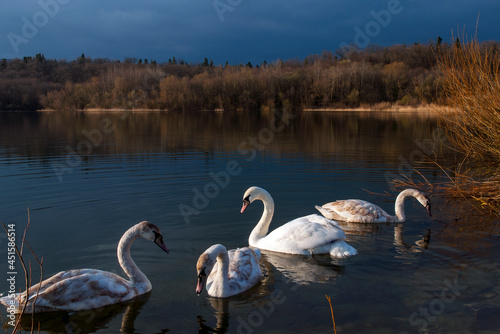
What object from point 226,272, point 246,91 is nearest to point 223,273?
point 226,272

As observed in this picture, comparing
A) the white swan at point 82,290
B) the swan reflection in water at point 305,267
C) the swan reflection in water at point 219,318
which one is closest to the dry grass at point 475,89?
the swan reflection in water at point 305,267

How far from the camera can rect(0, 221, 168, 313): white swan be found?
594 cm

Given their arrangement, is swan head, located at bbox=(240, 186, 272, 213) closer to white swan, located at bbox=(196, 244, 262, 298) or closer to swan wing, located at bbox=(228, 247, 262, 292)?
swan wing, located at bbox=(228, 247, 262, 292)

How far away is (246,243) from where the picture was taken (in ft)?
29.0

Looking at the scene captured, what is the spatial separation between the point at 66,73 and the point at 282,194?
Answer: 164 m

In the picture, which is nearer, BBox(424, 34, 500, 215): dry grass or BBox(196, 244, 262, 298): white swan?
BBox(196, 244, 262, 298): white swan

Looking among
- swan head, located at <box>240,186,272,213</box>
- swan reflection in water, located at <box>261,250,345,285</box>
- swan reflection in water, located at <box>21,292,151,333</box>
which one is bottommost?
swan reflection in water, located at <box>21,292,151,333</box>

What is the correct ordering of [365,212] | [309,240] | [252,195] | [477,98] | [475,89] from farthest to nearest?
[477,98] → [475,89] → [365,212] → [252,195] → [309,240]

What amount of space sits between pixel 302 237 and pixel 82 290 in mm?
3826

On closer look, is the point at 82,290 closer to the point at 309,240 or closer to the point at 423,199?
the point at 309,240

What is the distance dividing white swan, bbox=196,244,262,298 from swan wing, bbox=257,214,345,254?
1.19 metres

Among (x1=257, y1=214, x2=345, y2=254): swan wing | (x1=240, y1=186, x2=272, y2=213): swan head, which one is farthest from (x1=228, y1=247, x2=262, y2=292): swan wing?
(x1=240, y1=186, x2=272, y2=213): swan head

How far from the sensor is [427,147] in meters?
24.1

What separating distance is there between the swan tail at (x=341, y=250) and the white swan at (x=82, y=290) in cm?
313
